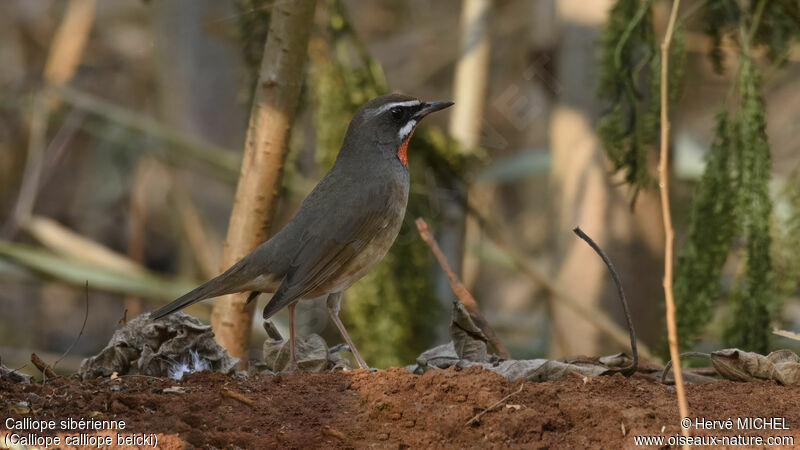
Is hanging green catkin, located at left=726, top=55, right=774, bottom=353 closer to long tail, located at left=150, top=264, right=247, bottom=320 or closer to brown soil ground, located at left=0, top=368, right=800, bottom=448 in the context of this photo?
brown soil ground, located at left=0, top=368, right=800, bottom=448

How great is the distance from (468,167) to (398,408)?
14.0ft

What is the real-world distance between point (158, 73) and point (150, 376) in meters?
8.45

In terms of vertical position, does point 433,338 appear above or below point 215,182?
below

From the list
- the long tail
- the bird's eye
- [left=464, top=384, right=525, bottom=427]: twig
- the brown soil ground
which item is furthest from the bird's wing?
[left=464, top=384, right=525, bottom=427]: twig

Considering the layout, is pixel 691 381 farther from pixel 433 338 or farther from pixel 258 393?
pixel 433 338

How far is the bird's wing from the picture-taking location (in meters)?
4.57

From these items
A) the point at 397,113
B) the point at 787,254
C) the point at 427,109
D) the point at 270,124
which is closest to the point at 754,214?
the point at 787,254

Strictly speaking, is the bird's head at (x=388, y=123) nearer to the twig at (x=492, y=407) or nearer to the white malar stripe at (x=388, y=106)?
the white malar stripe at (x=388, y=106)

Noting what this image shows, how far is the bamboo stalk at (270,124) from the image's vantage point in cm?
461

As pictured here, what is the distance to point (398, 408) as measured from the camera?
10.8 ft

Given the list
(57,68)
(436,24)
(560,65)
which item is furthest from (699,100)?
Result: (57,68)

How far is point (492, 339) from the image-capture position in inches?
172

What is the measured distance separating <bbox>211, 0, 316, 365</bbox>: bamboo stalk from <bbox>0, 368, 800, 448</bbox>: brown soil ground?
1238 millimetres

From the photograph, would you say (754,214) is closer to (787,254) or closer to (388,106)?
(787,254)
